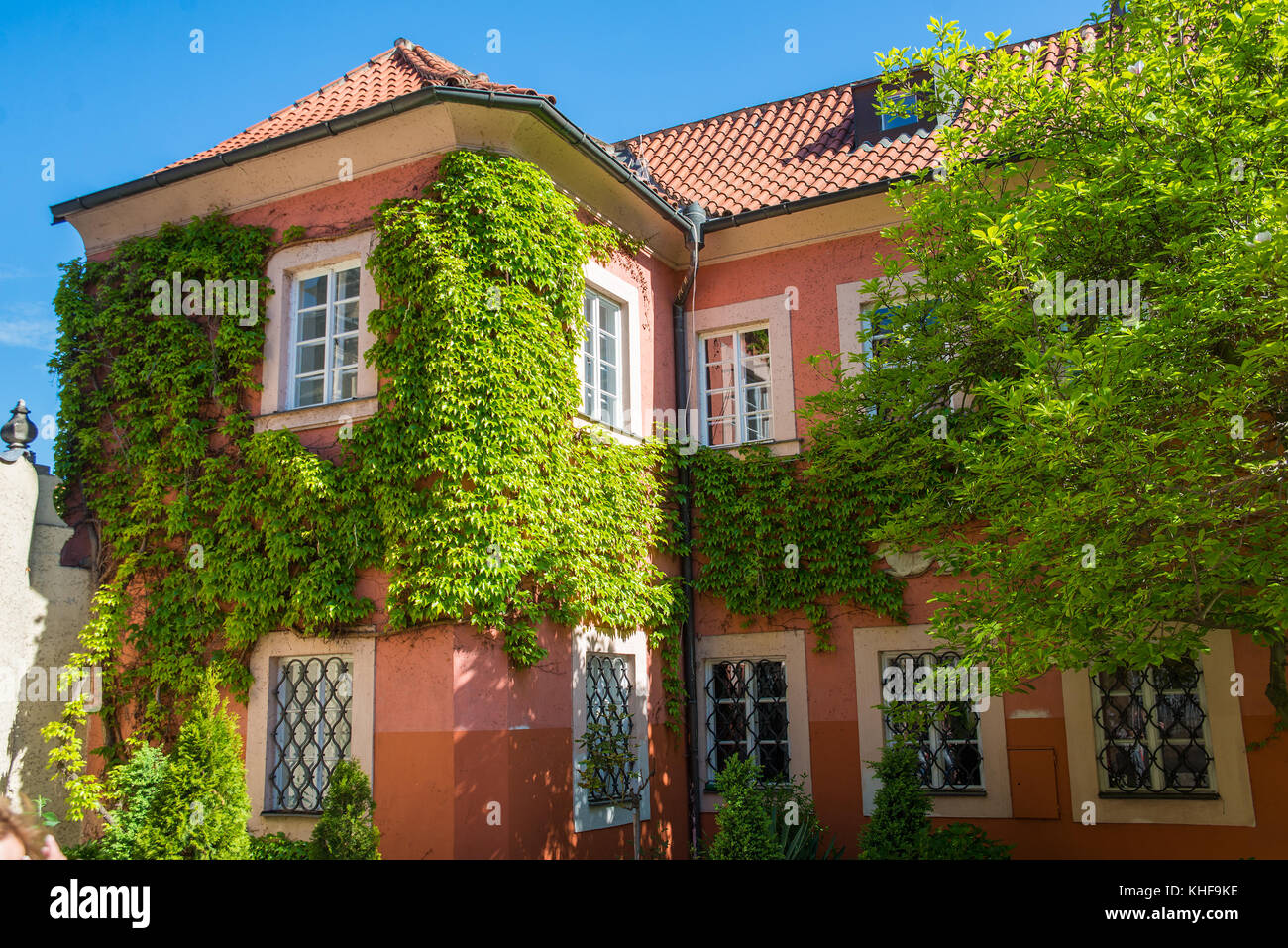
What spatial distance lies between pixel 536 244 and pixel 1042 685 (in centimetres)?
603

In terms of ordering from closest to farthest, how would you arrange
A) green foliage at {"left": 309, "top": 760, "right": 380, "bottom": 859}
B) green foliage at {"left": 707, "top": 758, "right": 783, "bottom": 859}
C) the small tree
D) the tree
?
the tree → green foliage at {"left": 309, "top": 760, "right": 380, "bottom": 859} → green foliage at {"left": 707, "top": 758, "right": 783, "bottom": 859} → the small tree

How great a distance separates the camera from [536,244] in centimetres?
905

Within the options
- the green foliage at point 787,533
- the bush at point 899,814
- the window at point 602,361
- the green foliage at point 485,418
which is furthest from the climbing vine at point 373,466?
the bush at point 899,814

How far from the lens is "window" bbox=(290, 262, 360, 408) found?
9.18 meters

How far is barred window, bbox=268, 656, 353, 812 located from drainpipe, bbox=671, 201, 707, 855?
3.56 meters

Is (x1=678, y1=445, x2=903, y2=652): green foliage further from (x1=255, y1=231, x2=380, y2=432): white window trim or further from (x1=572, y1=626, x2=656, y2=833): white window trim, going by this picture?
(x1=255, y1=231, x2=380, y2=432): white window trim

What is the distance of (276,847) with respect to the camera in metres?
8.05

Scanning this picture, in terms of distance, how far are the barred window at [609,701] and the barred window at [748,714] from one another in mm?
1333

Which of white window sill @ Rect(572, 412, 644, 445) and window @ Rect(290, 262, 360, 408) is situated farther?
white window sill @ Rect(572, 412, 644, 445)

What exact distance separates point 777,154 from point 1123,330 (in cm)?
728

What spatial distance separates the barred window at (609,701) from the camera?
933 cm

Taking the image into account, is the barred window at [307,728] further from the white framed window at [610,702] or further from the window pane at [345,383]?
the window pane at [345,383]

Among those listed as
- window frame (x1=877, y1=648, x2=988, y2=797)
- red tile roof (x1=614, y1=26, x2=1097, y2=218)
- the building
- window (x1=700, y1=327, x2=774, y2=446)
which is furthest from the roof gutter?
window frame (x1=877, y1=648, x2=988, y2=797)
